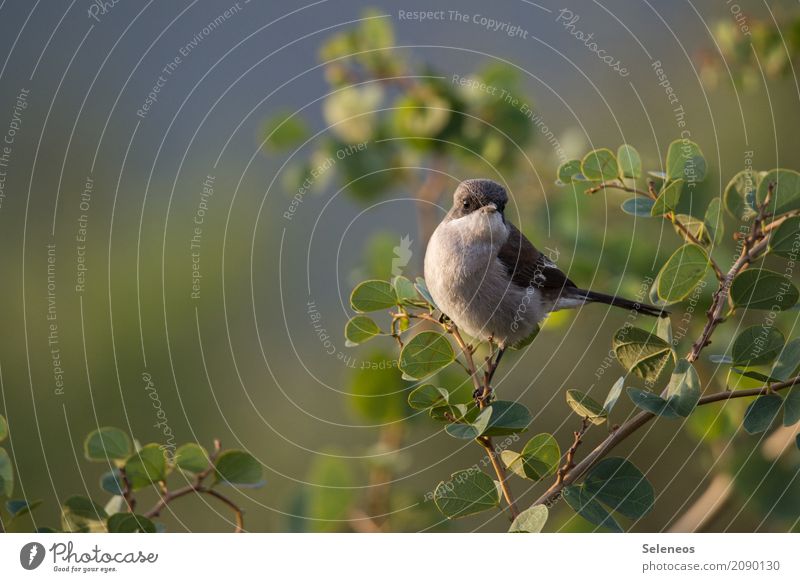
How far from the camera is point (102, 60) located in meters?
4.95

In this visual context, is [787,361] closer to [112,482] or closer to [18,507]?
[112,482]

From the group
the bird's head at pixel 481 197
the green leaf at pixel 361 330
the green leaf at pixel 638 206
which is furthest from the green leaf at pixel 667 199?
the bird's head at pixel 481 197

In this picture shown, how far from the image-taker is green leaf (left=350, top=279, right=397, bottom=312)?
2.31m

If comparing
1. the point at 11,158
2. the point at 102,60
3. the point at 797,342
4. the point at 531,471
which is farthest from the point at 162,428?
the point at 797,342

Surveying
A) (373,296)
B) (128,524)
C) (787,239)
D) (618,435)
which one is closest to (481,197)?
(373,296)

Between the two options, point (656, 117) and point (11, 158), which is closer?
point (11, 158)

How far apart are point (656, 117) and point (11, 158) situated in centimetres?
366

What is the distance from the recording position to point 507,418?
1.98 meters

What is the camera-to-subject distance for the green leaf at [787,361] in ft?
6.69

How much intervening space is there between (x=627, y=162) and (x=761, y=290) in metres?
0.54

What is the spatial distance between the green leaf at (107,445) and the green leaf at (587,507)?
117 cm

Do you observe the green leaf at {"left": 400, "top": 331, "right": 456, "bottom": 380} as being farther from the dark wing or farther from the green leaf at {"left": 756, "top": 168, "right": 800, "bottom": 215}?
the dark wing
